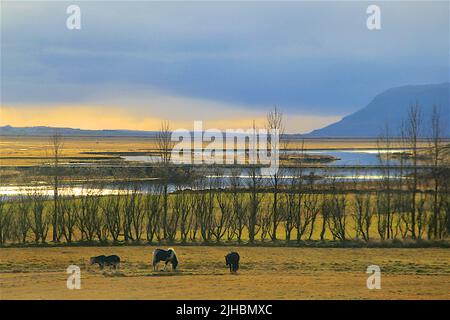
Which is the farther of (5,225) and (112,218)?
(112,218)

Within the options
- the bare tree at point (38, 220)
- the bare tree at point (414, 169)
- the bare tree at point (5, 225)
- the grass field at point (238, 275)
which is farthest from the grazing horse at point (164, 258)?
the bare tree at point (414, 169)

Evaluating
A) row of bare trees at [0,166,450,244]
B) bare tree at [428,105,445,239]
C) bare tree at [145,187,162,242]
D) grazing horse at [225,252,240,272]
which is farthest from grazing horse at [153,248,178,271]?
bare tree at [428,105,445,239]

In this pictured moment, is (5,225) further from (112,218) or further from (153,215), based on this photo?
(153,215)

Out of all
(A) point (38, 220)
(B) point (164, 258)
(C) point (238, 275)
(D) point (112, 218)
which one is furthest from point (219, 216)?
(C) point (238, 275)

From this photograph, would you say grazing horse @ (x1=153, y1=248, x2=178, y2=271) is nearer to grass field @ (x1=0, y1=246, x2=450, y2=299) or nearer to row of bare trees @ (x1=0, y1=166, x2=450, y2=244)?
grass field @ (x1=0, y1=246, x2=450, y2=299)

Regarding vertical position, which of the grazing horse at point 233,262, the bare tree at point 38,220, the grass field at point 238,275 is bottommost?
the grass field at point 238,275

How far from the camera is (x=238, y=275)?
81.8ft

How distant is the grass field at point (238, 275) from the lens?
2012cm

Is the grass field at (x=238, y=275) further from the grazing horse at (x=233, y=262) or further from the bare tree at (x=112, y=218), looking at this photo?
the bare tree at (x=112, y=218)

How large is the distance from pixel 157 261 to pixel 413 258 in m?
14.3

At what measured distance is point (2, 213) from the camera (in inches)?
1513

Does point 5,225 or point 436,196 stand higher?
point 436,196
